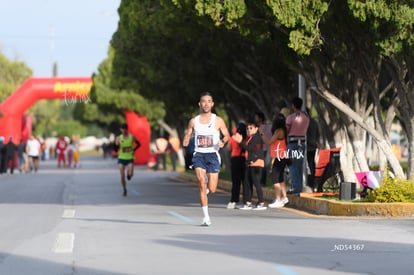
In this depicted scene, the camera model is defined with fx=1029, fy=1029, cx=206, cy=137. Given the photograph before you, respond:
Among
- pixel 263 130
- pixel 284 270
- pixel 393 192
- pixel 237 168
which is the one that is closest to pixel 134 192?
pixel 263 130

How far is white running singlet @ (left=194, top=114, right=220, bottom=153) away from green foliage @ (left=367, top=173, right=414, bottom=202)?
3.49 metres

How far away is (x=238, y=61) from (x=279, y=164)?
39.6 feet

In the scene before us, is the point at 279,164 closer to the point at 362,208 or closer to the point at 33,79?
the point at 362,208

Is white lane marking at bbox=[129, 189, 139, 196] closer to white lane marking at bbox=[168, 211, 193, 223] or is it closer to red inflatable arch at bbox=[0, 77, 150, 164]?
white lane marking at bbox=[168, 211, 193, 223]

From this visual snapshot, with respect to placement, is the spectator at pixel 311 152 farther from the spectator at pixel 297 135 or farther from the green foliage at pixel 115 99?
the green foliage at pixel 115 99

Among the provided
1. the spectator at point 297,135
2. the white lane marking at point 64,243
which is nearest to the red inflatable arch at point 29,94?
the spectator at point 297,135

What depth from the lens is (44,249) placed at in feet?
38.3

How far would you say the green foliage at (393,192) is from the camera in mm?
16969

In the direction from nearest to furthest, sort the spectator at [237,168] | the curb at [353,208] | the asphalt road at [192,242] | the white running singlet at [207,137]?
the asphalt road at [192,242] → the white running singlet at [207,137] → the curb at [353,208] → the spectator at [237,168]

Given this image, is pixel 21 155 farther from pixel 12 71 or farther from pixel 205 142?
pixel 12 71

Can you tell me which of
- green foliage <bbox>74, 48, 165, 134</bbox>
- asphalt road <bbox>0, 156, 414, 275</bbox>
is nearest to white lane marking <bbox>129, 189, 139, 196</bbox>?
asphalt road <bbox>0, 156, 414, 275</bbox>

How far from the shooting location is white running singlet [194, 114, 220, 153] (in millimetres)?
15117

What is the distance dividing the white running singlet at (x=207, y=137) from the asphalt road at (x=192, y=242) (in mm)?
1132

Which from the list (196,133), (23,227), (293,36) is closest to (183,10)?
(293,36)
